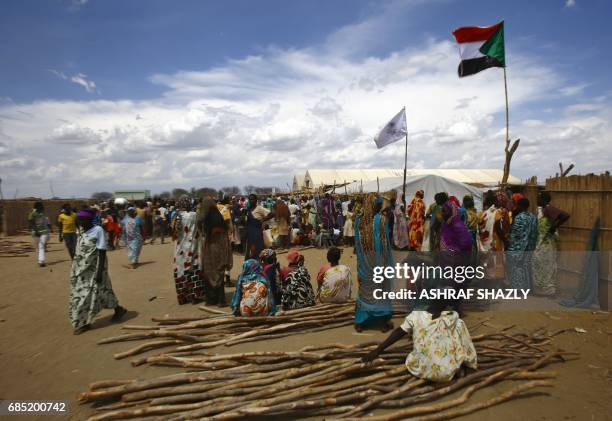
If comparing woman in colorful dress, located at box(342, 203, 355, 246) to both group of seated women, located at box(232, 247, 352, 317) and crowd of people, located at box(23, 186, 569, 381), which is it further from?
group of seated women, located at box(232, 247, 352, 317)

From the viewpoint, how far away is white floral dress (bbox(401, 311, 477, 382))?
3672mm

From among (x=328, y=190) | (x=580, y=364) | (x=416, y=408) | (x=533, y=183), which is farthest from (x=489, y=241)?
(x=328, y=190)

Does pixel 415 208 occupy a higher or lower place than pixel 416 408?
higher

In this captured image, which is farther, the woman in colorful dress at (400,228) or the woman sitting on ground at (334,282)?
the woman in colorful dress at (400,228)

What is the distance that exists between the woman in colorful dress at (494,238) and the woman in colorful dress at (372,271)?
2627 millimetres

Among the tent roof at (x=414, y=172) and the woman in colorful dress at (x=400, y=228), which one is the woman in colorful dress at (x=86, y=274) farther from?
the tent roof at (x=414, y=172)

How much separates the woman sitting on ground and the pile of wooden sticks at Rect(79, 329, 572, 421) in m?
1.56

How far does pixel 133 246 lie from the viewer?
11.1 metres

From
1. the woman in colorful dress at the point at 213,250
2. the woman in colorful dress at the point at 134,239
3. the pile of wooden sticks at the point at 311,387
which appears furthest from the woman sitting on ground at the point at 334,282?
the woman in colorful dress at the point at 134,239

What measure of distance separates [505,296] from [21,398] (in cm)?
695

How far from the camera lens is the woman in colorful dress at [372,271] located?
5156 mm

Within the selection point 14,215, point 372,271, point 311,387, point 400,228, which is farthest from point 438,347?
point 14,215

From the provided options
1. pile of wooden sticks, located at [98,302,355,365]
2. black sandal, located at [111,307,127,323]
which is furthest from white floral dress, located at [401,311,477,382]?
black sandal, located at [111,307,127,323]

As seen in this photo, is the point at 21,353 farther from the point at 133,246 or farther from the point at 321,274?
→ the point at 133,246
